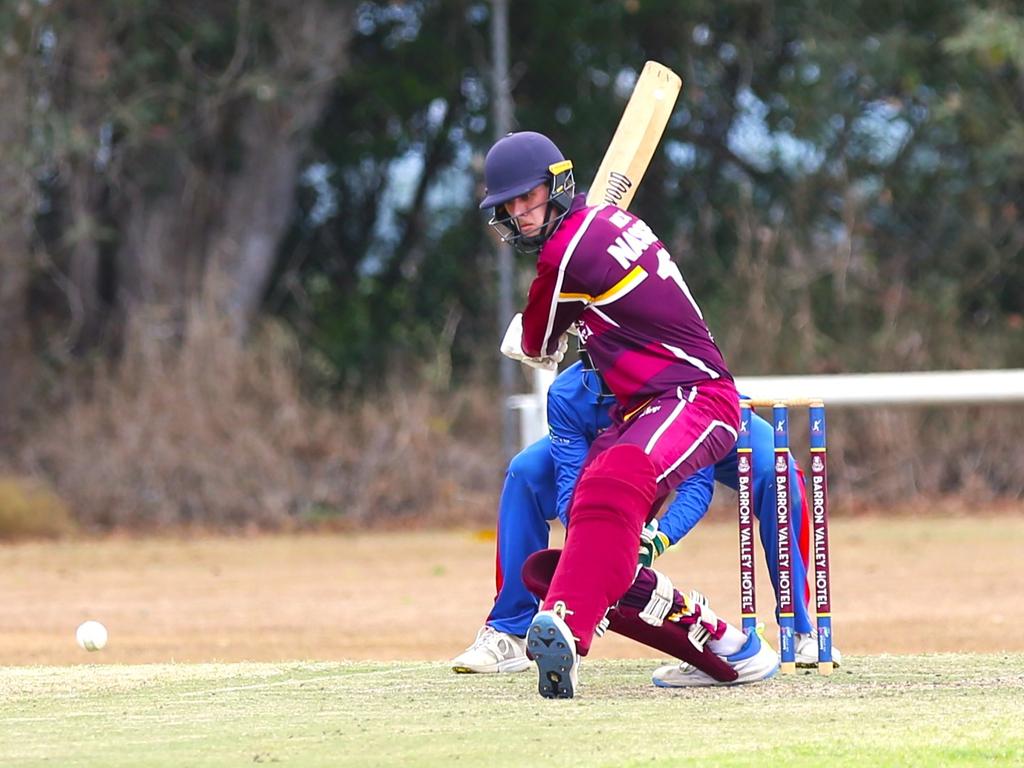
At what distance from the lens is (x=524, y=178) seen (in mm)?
5734

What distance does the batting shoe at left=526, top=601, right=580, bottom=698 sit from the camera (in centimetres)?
517

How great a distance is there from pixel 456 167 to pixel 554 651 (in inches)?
669

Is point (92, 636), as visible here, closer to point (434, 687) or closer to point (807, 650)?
point (434, 687)

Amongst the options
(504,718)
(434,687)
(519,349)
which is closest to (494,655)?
(434,687)

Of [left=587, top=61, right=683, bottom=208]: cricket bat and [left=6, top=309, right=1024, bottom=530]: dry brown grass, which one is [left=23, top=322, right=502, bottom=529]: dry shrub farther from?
[left=587, top=61, right=683, bottom=208]: cricket bat

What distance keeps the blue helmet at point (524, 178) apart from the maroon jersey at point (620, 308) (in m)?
0.06

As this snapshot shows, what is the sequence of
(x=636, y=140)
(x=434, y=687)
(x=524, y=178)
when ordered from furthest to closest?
(x=636, y=140)
(x=434, y=687)
(x=524, y=178)

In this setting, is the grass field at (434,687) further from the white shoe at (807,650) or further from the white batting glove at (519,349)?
the white batting glove at (519,349)

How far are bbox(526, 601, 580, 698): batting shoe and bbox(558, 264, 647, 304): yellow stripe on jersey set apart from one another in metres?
0.94

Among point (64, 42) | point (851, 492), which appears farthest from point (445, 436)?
point (64, 42)

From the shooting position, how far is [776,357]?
1917 cm

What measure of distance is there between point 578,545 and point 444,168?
16.9 metres

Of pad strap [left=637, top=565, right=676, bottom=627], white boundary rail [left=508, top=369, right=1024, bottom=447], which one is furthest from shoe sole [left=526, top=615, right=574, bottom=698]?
white boundary rail [left=508, top=369, right=1024, bottom=447]

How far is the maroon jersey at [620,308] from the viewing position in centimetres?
560
